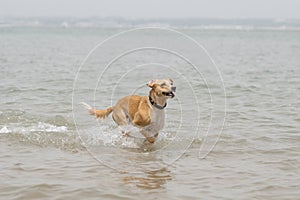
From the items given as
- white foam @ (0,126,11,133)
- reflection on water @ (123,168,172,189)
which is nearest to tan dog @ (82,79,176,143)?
reflection on water @ (123,168,172,189)

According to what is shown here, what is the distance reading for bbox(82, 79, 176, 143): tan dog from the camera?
8.02 meters

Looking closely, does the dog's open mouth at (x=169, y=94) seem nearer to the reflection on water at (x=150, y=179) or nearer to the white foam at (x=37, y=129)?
the reflection on water at (x=150, y=179)

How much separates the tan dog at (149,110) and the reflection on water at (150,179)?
4.36 feet

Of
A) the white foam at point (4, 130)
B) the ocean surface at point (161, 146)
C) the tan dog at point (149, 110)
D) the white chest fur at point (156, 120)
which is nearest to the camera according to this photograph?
the ocean surface at point (161, 146)

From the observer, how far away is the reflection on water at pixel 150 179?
650 centimetres

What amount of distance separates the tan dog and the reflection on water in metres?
1.33

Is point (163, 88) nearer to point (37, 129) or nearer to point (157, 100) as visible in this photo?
point (157, 100)

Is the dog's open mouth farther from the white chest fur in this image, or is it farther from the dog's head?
the white chest fur

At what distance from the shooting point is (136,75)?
1992cm

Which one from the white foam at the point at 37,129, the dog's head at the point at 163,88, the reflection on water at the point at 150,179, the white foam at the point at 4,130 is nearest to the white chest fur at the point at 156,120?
the dog's head at the point at 163,88

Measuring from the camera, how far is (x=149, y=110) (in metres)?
8.32

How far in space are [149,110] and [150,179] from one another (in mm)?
1826

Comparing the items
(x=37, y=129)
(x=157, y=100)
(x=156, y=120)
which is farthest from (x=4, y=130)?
(x=157, y=100)

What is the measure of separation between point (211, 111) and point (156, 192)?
21.2 feet
